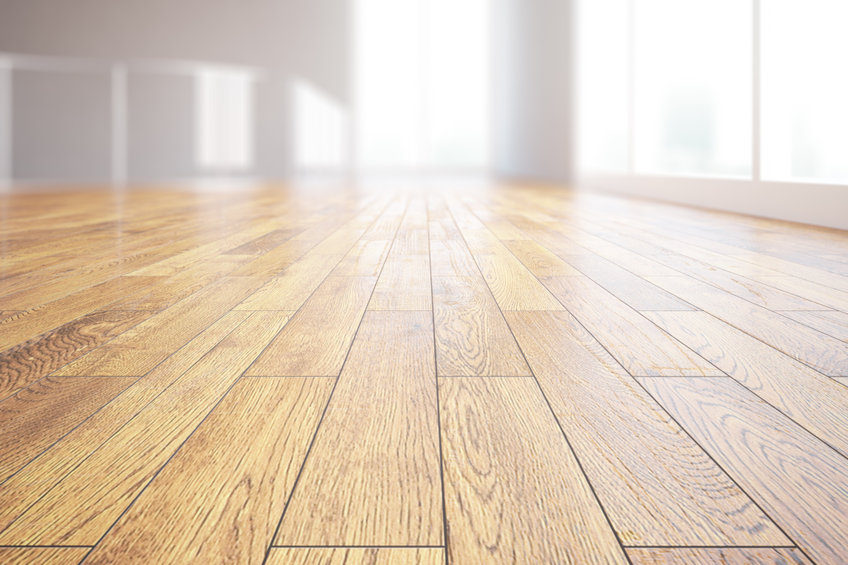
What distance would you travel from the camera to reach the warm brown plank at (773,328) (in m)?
0.85

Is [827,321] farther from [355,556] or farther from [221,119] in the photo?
[221,119]

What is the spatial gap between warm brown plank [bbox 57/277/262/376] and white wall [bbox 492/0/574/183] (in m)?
5.24

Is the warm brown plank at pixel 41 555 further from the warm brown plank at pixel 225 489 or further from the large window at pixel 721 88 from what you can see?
the large window at pixel 721 88

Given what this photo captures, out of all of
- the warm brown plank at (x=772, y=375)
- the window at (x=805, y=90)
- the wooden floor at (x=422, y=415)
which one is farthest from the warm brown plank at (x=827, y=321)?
the window at (x=805, y=90)

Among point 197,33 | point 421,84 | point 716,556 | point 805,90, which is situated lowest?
point 716,556

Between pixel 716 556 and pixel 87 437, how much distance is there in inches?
18.3

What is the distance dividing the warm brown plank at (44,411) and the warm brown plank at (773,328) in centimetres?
72

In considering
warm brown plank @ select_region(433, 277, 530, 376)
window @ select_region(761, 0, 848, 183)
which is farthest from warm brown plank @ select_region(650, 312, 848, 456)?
window @ select_region(761, 0, 848, 183)

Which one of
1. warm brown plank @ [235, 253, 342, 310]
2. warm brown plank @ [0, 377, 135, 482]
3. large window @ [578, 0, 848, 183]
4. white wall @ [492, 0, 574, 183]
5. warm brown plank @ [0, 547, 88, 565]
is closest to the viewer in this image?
warm brown plank @ [0, 547, 88, 565]

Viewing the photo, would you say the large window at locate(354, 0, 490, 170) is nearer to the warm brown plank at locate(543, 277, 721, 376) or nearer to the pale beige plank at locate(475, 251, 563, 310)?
the pale beige plank at locate(475, 251, 563, 310)

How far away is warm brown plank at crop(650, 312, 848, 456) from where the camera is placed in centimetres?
65

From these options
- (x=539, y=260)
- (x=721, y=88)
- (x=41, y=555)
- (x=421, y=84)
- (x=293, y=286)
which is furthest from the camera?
(x=421, y=84)

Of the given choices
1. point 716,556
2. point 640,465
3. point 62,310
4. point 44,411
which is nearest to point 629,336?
point 640,465

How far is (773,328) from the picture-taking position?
1.00m
